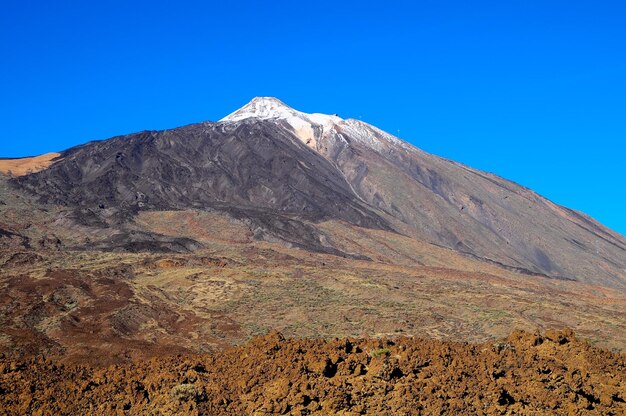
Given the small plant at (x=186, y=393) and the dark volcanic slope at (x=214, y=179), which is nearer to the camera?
the small plant at (x=186, y=393)

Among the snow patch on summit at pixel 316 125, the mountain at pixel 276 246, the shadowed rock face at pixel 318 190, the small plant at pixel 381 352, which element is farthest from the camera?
the snow patch on summit at pixel 316 125

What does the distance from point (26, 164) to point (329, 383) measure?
117 meters

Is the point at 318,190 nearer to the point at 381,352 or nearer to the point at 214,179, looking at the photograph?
the point at 214,179

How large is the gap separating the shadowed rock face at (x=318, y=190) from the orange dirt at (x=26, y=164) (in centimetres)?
409

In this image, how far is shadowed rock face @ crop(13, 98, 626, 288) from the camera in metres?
102

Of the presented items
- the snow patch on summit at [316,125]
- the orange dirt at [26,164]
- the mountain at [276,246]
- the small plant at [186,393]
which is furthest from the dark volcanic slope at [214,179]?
the small plant at [186,393]

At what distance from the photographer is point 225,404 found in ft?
40.1

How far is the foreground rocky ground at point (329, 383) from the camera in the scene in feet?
39.2

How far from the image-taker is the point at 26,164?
119750 mm

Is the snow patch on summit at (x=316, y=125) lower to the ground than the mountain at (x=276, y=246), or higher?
higher

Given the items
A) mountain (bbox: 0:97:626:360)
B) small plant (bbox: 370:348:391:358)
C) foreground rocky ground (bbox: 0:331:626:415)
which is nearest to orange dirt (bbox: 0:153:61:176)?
mountain (bbox: 0:97:626:360)

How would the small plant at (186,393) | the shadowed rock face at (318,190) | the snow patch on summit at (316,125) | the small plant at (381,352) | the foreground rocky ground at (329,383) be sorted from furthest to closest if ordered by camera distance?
the snow patch on summit at (316,125) → the shadowed rock face at (318,190) → the small plant at (381,352) → the small plant at (186,393) → the foreground rocky ground at (329,383)

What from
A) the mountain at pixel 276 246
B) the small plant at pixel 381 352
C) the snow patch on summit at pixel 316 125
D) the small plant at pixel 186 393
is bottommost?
the small plant at pixel 186 393

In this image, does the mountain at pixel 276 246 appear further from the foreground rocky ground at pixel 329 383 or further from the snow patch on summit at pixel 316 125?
the foreground rocky ground at pixel 329 383
